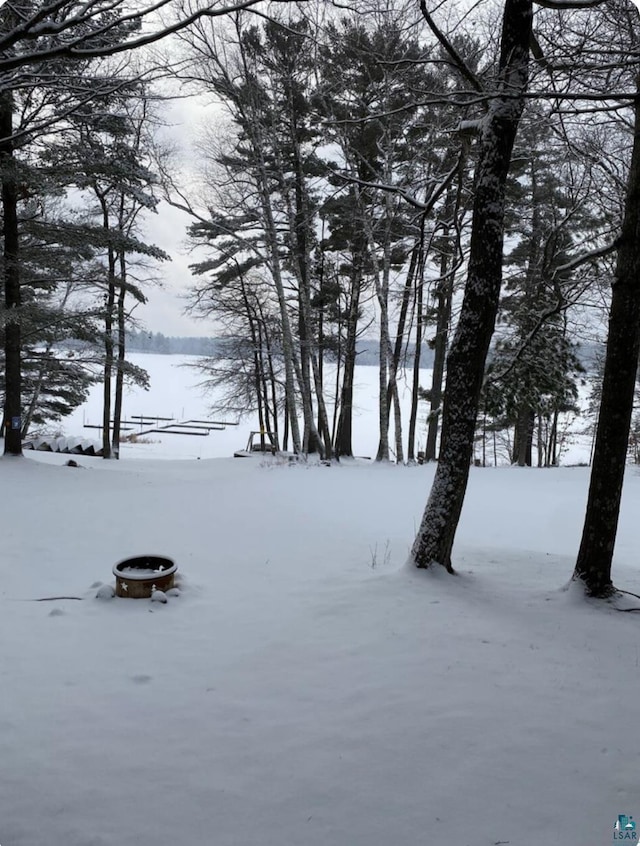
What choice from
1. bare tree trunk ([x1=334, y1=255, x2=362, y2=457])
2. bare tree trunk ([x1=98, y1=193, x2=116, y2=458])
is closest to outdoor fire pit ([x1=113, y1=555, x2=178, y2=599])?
bare tree trunk ([x1=98, y1=193, x2=116, y2=458])

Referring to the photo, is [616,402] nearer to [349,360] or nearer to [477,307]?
[477,307]

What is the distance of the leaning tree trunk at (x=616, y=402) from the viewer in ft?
12.5

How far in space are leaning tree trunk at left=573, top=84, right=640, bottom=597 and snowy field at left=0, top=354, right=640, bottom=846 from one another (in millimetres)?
385

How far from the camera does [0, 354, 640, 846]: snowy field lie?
73.4 inches

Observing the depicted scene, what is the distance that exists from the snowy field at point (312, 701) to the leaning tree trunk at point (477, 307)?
0.57 m

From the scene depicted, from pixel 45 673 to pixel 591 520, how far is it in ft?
13.3

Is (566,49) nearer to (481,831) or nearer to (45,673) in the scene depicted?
(481,831)

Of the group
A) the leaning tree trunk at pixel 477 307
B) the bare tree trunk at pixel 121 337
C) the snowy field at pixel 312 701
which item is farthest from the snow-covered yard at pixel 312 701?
the bare tree trunk at pixel 121 337

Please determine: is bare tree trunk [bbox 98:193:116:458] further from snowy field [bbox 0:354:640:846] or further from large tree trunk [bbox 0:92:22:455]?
snowy field [bbox 0:354:640:846]

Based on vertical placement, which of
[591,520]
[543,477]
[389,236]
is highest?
[389,236]

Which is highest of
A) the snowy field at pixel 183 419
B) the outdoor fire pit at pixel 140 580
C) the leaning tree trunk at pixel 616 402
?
the leaning tree trunk at pixel 616 402

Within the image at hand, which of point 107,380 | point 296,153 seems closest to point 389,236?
point 296,153

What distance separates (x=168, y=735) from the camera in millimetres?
2340

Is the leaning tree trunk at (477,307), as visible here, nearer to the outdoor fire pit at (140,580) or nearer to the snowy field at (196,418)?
the outdoor fire pit at (140,580)
